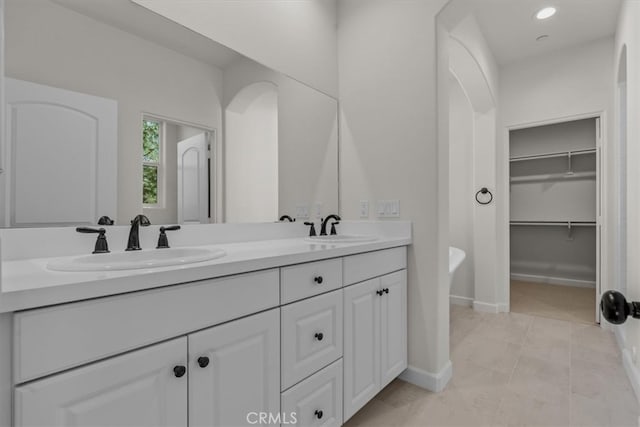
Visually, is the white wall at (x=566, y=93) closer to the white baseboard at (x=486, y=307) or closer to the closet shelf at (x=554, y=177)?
the white baseboard at (x=486, y=307)

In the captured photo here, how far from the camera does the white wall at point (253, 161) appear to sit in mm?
1809

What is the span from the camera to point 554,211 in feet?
14.8

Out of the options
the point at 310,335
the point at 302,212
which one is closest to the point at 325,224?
the point at 302,212

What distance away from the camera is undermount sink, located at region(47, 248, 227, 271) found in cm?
87

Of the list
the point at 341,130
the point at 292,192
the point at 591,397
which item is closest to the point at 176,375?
the point at 292,192

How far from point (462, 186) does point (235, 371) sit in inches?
131

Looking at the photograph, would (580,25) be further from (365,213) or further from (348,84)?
(365,213)

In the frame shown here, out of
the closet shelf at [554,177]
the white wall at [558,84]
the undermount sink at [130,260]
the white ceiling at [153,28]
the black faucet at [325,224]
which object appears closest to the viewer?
the undermount sink at [130,260]

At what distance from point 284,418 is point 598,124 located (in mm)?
3750

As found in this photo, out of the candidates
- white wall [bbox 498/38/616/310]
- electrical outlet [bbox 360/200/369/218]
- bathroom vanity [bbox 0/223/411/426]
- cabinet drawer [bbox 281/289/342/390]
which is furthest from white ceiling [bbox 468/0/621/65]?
cabinet drawer [bbox 281/289/342/390]

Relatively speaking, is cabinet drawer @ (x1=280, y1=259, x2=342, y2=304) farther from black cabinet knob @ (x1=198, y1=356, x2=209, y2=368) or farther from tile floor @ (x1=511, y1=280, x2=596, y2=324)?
tile floor @ (x1=511, y1=280, x2=596, y2=324)

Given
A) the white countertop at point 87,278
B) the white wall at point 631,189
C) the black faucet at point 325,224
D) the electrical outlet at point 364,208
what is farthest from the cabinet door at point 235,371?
the white wall at point 631,189

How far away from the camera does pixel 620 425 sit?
1.56 meters

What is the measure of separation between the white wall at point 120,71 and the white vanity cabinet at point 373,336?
1094 millimetres
